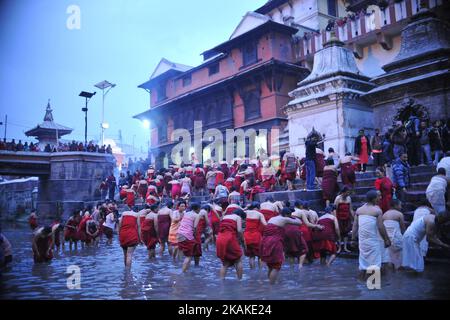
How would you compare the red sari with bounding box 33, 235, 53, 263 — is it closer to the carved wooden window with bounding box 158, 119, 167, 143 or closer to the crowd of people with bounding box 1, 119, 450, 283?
the crowd of people with bounding box 1, 119, 450, 283

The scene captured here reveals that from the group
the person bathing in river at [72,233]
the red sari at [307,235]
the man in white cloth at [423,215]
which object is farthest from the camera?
the person bathing in river at [72,233]

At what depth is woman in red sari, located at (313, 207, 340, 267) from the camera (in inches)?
332

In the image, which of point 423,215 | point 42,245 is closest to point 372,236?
point 423,215

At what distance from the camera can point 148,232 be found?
10734 mm

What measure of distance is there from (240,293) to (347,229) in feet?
13.6

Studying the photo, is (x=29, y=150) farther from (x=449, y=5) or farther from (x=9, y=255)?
(x=449, y=5)

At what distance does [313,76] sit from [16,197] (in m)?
29.1

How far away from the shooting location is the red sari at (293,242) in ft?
25.6

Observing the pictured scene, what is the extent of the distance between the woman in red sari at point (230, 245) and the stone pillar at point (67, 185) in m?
20.0

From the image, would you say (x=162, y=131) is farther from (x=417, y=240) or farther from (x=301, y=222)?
(x=417, y=240)

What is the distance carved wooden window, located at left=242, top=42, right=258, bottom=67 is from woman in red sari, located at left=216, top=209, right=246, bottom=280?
1966cm

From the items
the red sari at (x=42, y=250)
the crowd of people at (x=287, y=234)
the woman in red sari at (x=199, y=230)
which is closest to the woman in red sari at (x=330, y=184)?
the crowd of people at (x=287, y=234)

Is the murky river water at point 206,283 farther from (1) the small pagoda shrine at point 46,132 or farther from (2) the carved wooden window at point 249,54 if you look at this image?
(1) the small pagoda shrine at point 46,132
